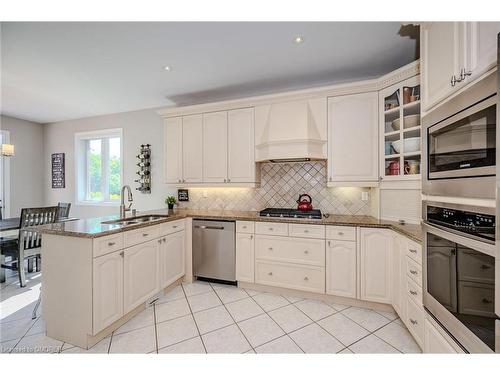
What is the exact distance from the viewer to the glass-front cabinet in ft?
7.25

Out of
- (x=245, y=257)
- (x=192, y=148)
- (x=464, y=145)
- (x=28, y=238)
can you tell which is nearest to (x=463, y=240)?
(x=464, y=145)

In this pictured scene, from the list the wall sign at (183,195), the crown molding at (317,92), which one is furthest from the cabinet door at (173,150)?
the wall sign at (183,195)

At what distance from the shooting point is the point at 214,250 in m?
2.85

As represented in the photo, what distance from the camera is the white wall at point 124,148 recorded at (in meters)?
3.86

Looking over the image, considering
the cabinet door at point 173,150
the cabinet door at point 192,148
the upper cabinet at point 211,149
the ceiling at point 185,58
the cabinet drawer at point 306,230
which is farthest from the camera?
the cabinet door at point 173,150

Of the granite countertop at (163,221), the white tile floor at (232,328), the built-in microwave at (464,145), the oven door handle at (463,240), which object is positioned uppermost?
the built-in microwave at (464,145)

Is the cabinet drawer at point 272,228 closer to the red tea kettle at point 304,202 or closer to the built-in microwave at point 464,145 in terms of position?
the red tea kettle at point 304,202

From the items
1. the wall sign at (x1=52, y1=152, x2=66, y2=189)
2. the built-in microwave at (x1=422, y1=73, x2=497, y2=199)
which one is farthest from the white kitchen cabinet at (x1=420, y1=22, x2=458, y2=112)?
the wall sign at (x1=52, y1=152, x2=66, y2=189)

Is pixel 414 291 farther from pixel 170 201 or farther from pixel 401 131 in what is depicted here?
pixel 170 201

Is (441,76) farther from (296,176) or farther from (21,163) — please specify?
(21,163)

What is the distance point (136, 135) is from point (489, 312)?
447cm

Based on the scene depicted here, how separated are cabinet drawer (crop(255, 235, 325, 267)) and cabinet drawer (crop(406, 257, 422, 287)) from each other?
772 millimetres

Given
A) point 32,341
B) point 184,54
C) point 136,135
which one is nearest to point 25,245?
point 32,341

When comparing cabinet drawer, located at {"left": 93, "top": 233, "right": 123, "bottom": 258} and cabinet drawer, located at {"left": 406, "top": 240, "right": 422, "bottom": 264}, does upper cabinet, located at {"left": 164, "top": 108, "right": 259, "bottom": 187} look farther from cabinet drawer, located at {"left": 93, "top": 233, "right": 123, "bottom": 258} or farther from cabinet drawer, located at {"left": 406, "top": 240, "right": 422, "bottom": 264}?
cabinet drawer, located at {"left": 406, "top": 240, "right": 422, "bottom": 264}
